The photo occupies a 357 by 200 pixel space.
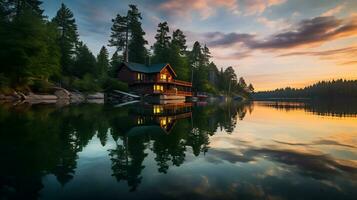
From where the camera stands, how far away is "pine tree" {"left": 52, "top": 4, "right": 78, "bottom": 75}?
180 ft

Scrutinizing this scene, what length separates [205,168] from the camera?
586 cm

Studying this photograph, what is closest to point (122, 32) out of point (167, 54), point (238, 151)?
point (167, 54)

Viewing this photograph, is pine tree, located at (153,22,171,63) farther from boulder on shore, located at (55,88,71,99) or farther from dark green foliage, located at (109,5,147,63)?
boulder on shore, located at (55,88,71,99)

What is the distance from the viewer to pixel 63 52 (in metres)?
54.5

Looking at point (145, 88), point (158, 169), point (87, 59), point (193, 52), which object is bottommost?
point (158, 169)

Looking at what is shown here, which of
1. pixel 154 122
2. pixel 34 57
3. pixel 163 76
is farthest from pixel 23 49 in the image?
pixel 163 76

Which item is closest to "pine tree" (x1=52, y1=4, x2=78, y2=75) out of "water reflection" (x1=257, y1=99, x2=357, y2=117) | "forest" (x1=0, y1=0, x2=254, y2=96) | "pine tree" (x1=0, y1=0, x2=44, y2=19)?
"forest" (x1=0, y1=0, x2=254, y2=96)

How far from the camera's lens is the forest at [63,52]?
35844 mm

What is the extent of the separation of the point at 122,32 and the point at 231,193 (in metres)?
70.6

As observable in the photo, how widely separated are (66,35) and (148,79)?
2374cm

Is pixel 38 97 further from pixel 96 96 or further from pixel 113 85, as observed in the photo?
pixel 113 85

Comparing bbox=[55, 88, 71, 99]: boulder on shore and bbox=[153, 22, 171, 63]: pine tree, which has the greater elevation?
bbox=[153, 22, 171, 63]: pine tree

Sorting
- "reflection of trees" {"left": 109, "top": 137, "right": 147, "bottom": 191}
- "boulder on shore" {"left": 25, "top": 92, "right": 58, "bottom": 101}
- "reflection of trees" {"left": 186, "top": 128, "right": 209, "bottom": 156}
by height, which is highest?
"boulder on shore" {"left": 25, "top": 92, "right": 58, "bottom": 101}

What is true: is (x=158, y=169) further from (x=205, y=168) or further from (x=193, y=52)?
(x=193, y=52)
